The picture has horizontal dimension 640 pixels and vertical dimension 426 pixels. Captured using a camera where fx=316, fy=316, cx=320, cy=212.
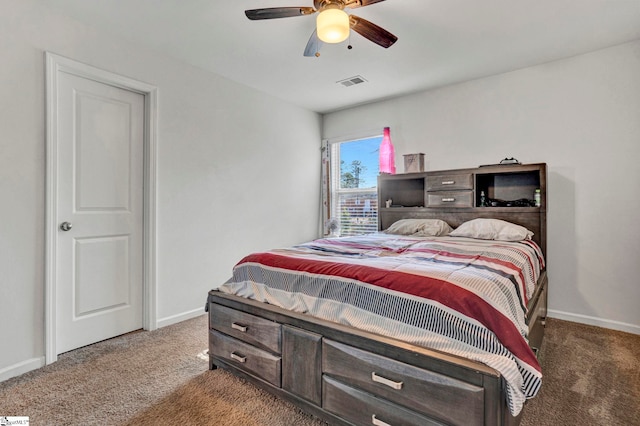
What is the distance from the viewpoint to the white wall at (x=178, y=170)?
82.4 inches

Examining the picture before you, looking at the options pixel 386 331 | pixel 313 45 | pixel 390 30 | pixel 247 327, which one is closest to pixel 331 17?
pixel 313 45

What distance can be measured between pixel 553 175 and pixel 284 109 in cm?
313

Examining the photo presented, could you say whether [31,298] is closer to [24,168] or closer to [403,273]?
[24,168]

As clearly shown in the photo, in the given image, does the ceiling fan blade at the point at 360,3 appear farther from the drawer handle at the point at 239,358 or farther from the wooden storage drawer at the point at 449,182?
the drawer handle at the point at 239,358

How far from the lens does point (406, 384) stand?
131cm

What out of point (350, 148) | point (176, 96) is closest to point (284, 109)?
point (350, 148)

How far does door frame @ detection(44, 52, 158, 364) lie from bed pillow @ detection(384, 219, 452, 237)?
2.39 meters

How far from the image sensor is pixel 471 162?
3.54 metres

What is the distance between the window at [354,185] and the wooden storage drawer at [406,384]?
2.98 m

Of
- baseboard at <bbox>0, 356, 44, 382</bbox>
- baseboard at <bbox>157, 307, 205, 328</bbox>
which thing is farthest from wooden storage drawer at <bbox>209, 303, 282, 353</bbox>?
baseboard at <bbox>0, 356, 44, 382</bbox>

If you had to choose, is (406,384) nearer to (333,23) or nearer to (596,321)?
(333,23)

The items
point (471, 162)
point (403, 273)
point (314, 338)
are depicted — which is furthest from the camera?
point (471, 162)

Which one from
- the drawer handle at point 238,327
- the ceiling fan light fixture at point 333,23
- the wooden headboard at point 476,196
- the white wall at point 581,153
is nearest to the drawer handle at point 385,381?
the drawer handle at point 238,327

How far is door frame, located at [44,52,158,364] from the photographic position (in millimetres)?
2234
